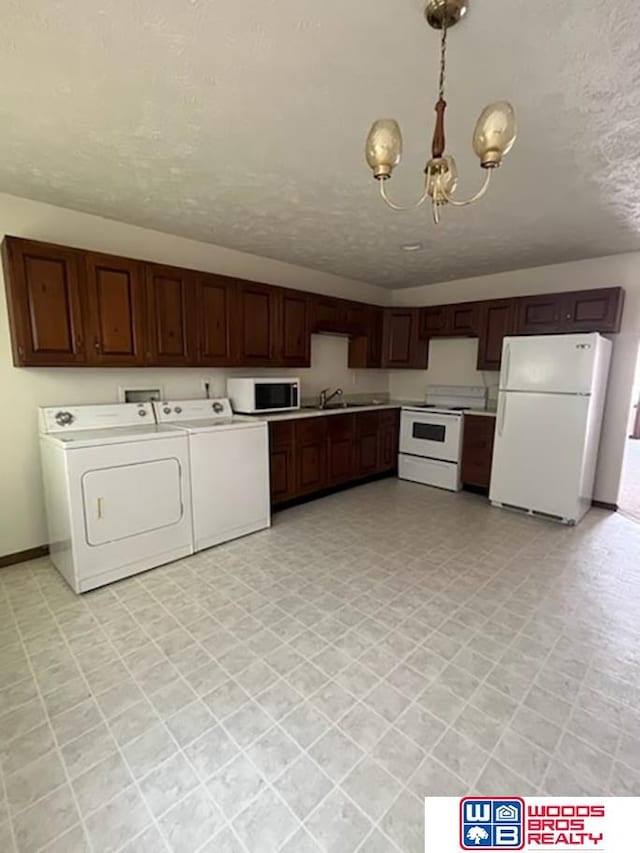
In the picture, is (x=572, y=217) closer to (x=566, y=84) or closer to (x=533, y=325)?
(x=533, y=325)

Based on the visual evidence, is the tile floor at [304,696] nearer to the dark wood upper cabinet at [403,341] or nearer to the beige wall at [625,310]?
the beige wall at [625,310]

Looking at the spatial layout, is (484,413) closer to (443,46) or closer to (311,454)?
(311,454)

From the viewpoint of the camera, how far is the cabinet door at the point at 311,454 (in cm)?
413

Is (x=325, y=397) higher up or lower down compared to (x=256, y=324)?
lower down

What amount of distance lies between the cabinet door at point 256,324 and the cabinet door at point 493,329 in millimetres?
2415

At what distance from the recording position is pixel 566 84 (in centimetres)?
157

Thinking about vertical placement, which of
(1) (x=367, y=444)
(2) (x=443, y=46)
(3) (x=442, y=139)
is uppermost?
(2) (x=443, y=46)

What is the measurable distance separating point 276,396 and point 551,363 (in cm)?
266

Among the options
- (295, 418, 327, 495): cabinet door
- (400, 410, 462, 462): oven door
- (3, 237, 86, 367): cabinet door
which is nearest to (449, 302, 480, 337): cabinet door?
(400, 410, 462, 462): oven door

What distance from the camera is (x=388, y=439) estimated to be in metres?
5.22

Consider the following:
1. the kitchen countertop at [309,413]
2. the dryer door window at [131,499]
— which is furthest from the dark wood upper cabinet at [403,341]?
the dryer door window at [131,499]

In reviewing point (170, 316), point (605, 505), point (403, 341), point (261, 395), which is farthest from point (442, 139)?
point (605, 505)

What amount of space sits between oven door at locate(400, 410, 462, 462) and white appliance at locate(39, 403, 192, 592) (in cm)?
304

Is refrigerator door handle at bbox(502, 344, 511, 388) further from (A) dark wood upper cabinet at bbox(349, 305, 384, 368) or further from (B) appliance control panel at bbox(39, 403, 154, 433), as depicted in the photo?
(B) appliance control panel at bbox(39, 403, 154, 433)
